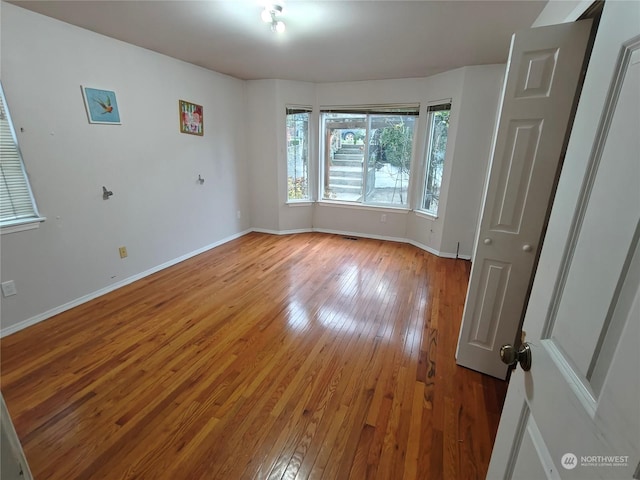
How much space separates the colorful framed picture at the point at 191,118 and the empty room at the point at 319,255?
0.02 m

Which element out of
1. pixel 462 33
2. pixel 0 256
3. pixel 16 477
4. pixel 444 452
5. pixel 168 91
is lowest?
pixel 444 452

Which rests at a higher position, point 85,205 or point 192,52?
point 192,52

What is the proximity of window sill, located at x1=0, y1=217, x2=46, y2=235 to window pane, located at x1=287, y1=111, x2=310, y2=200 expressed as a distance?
3174 millimetres

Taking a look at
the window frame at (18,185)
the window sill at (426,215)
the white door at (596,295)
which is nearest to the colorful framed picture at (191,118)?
the window frame at (18,185)

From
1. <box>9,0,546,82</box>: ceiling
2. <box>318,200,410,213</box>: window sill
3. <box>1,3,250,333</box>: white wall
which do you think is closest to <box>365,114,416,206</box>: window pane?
<box>318,200,410,213</box>: window sill

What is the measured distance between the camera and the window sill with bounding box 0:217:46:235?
2.23m

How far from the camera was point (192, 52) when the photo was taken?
3.17 metres

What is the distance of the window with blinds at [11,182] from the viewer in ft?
7.21

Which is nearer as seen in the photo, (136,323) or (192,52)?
(136,323)

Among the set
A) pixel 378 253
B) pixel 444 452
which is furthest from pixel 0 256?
pixel 378 253

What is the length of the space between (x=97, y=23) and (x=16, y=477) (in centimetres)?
317

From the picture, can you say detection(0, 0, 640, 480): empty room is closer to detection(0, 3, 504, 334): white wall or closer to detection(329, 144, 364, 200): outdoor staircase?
detection(0, 3, 504, 334): white wall

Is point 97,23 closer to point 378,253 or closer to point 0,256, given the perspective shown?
point 0,256

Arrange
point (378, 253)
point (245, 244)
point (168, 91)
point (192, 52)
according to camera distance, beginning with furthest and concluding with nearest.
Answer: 1. point (245, 244)
2. point (378, 253)
3. point (168, 91)
4. point (192, 52)
